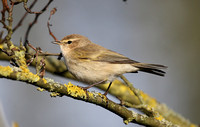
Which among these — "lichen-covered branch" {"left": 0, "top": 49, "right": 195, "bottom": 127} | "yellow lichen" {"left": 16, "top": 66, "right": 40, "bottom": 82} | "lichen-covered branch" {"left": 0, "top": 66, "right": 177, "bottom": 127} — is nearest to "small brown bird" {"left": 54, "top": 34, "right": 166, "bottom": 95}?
"lichen-covered branch" {"left": 0, "top": 49, "right": 195, "bottom": 127}

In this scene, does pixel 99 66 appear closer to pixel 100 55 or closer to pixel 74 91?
pixel 100 55

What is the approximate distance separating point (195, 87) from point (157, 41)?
6.51ft

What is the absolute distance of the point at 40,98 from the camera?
24.8 feet

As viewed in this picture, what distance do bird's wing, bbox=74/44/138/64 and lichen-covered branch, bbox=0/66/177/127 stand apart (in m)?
0.96

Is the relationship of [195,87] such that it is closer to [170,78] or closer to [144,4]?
[170,78]

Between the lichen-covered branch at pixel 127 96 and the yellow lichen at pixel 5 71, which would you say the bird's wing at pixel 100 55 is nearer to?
the lichen-covered branch at pixel 127 96

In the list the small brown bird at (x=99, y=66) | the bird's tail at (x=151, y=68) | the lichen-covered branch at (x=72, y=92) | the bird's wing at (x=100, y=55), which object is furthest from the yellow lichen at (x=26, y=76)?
the bird's tail at (x=151, y=68)

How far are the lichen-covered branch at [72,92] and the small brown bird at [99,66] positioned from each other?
64 cm

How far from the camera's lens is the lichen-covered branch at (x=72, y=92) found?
221 cm

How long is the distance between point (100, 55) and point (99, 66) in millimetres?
291

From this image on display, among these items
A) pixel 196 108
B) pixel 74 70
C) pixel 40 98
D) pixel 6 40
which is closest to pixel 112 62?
pixel 74 70

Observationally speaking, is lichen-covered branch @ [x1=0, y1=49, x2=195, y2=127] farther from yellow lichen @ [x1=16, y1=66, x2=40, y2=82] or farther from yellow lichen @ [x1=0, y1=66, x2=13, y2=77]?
yellow lichen @ [x1=0, y1=66, x2=13, y2=77]

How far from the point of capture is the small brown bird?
370cm

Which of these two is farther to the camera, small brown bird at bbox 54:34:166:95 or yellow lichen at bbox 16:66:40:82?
small brown bird at bbox 54:34:166:95
